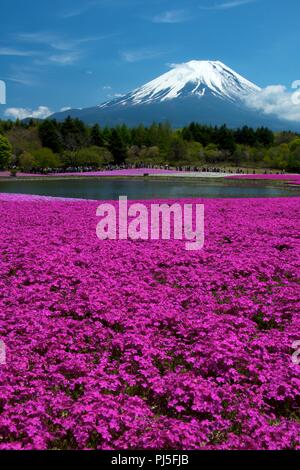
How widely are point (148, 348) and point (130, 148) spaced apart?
10099 centimetres

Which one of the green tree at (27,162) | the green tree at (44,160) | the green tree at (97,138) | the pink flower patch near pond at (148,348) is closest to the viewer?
the pink flower patch near pond at (148,348)

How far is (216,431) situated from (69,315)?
376cm

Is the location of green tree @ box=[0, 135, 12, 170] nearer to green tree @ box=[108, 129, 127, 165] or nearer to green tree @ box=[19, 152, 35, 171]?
green tree @ box=[19, 152, 35, 171]

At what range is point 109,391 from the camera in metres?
5.53

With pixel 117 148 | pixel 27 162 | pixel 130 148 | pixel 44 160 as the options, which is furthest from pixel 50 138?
pixel 130 148

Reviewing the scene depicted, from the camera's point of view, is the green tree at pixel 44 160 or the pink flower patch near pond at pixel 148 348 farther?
the green tree at pixel 44 160

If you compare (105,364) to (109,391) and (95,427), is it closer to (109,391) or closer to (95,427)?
(109,391)

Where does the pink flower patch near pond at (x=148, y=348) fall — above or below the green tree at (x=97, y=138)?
below

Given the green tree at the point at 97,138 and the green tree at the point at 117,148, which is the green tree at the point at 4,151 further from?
the green tree at the point at 97,138

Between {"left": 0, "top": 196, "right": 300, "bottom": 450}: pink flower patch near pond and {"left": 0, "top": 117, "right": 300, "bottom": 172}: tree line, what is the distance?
72137mm

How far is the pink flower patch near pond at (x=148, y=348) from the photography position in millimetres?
4656

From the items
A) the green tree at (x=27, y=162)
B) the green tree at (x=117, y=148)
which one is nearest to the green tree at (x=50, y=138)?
the green tree at (x=117, y=148)

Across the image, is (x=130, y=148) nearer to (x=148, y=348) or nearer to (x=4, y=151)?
(x=4, y=151)

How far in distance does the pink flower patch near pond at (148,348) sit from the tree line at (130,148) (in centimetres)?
7214
